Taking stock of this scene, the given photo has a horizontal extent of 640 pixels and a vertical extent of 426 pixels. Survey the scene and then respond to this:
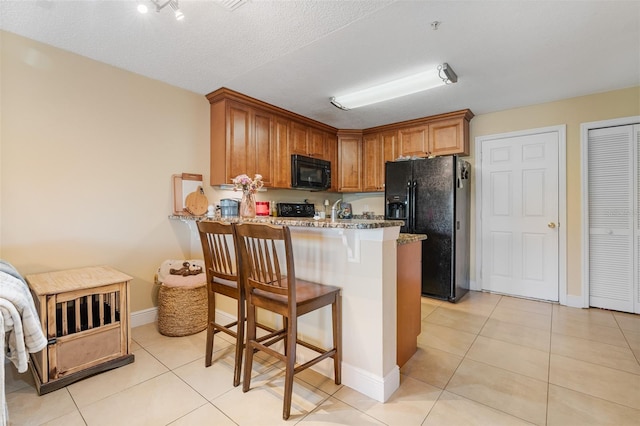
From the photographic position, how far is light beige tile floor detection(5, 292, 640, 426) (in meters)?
1.53

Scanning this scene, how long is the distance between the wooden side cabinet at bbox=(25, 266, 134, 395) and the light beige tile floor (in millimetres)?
88

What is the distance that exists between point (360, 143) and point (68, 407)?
4296 mm

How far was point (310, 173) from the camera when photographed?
13.5ft

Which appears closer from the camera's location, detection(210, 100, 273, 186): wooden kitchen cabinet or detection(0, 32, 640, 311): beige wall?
detection(0, 32, 640, 311): beige wall

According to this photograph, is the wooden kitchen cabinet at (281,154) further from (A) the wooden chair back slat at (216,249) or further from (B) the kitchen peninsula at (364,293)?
(B) the kitchen peninsula at (364,293)

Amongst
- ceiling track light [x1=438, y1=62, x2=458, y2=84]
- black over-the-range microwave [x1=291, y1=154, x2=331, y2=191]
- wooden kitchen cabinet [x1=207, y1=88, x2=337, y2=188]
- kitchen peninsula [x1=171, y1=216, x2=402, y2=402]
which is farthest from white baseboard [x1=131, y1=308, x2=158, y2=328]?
ceiling track light [x1=438, y1=62, x2=458, y2=84]

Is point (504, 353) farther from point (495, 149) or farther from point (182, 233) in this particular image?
point (182, 233)

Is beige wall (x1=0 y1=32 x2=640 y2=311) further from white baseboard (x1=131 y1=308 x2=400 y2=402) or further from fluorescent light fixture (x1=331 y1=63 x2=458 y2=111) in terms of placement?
white baseboard (x1=131 y1=308 x2=400 y2=402)

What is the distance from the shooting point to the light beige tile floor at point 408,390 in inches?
60.1

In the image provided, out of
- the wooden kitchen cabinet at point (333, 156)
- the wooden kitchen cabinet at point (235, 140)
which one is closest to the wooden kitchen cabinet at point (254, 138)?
the wooden kitchen cabinet at point (235, 140)

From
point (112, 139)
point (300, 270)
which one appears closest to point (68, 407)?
point (300, 270)

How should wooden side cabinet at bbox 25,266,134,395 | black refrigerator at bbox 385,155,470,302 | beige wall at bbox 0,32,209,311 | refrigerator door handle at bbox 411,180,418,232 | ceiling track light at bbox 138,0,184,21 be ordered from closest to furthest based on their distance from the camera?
ceiling track light at bbox 138,0,184,21 < wooden side cabinet at bbox 25,266,134,395 < beige wall at bbox 0,32,209,311 < black refrigerator at bbox 385,155,470,302 < refrigerator door handle at bbox 411,180,418,232

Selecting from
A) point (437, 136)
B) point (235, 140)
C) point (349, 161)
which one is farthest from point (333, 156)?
point (235, 140)

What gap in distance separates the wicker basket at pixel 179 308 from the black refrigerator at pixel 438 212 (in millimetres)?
2534
